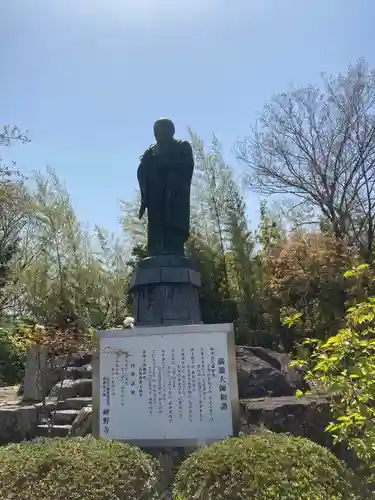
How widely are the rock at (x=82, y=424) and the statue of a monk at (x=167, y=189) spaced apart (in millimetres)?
2546

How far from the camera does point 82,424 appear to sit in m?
5.01

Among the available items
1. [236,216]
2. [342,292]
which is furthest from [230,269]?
[342,292]

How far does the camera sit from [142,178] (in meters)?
7.17

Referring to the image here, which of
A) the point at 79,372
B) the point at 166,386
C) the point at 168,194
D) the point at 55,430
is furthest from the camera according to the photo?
the point at 168,194

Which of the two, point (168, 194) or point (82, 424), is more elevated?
point (168, 194)

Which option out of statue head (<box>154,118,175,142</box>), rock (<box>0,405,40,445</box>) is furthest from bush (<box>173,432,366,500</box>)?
statue head (<box>154,118,175,142</box>)

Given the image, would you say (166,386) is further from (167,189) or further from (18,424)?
(167,189)

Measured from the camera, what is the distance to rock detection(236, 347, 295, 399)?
6152mm

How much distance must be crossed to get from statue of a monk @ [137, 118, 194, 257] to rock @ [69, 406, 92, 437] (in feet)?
8.35

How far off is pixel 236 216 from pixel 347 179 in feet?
13.2

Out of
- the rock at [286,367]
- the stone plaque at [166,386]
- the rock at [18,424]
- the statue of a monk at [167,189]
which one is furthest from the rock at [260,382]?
the stone plaque at [166,386]

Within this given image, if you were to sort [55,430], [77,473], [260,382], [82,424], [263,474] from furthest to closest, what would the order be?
[260,382] → [55,430] → [82,424] → [77,473] → [263,474]

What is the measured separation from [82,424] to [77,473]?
241 centimetres

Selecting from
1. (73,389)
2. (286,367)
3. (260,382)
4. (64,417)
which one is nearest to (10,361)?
(73,389)
